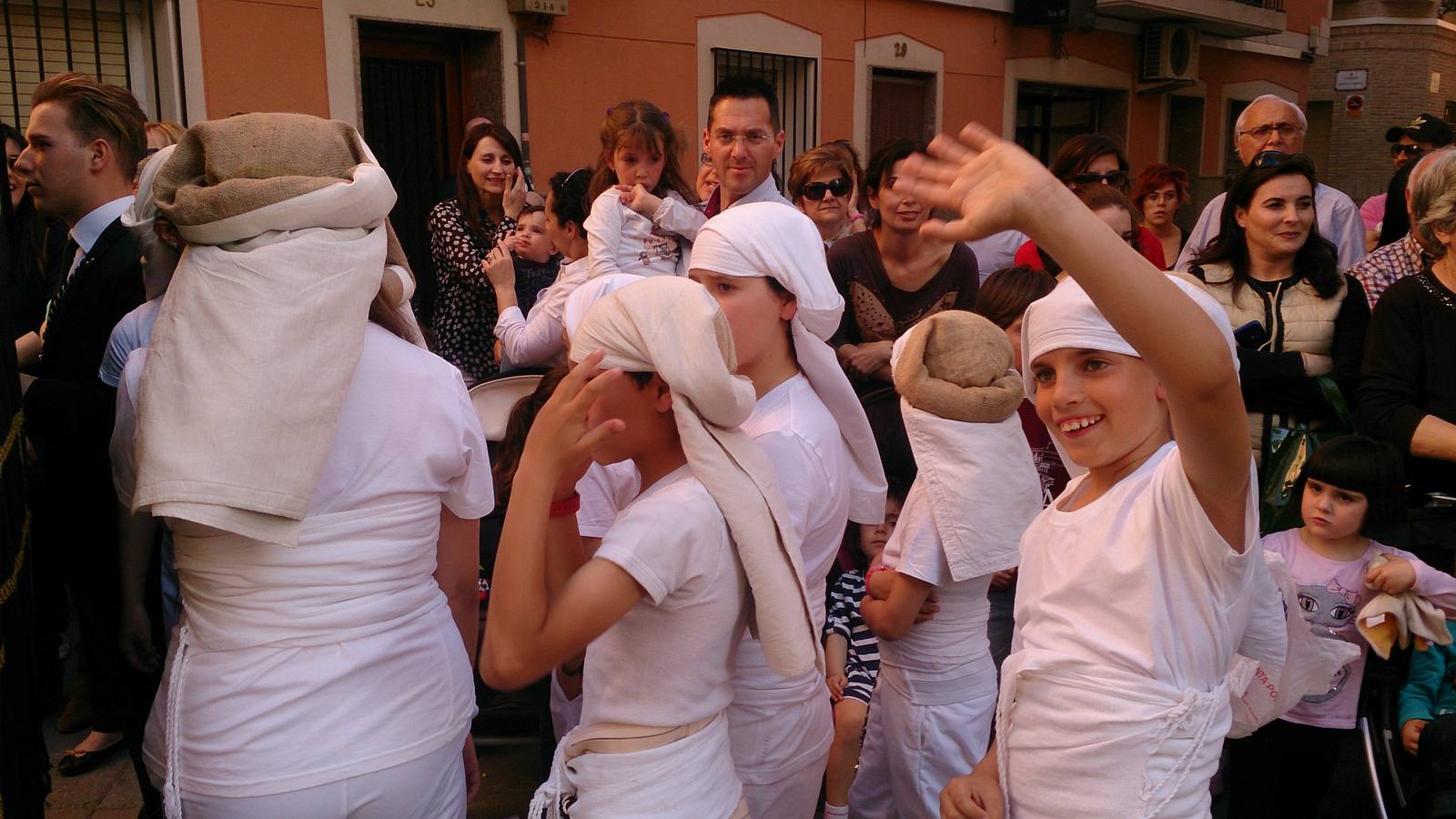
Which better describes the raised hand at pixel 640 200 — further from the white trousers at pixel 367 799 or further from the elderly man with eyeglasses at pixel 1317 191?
the white trousers at pixel 367 799

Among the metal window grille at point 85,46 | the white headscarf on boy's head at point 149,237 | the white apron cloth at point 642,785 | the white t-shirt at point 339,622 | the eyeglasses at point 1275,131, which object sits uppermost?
the metal window grille at point 85,46

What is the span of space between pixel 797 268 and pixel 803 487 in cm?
49

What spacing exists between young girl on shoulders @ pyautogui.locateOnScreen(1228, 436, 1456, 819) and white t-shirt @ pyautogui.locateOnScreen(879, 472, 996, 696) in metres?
1.02

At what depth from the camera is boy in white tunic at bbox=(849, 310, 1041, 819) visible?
9.07 feet

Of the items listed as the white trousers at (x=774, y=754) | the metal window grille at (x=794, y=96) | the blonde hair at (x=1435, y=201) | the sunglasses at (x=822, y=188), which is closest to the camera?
the white trousers at (x=774, y=754)

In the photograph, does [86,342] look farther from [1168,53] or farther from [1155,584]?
[1168,53]

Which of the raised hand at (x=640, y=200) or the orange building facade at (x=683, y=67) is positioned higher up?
the orange building facade at (x=683, y=67)

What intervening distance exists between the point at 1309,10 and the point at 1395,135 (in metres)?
11.9

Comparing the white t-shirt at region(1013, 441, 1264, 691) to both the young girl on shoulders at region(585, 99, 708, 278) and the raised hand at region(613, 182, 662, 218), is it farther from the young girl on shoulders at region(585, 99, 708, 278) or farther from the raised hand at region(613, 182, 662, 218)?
the raised hand at region(613, 182, 662, 218)

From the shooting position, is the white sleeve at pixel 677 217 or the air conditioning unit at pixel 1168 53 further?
the air conditioning unit at pixel 1168 53

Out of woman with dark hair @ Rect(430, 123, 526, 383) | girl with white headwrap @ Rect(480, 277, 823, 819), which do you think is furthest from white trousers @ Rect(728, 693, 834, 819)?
woman with dark hair @ Rect(430, 123, 526, 383)

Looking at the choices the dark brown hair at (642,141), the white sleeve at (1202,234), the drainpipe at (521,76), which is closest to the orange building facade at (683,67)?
the drainpipe at (521,76)

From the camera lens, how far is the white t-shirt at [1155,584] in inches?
67.2

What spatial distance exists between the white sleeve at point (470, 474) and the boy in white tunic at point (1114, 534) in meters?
0.96
